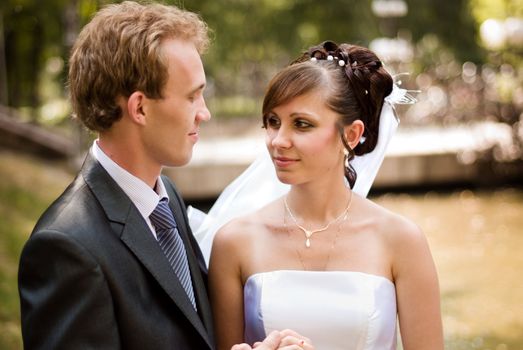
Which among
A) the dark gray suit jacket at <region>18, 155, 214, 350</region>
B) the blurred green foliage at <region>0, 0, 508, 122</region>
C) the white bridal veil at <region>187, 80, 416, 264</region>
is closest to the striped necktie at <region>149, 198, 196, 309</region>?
the dark gray suit jacket at <region>18, 155, 214, 350</region>

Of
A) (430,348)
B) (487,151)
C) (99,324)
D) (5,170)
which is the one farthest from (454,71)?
(99,324)

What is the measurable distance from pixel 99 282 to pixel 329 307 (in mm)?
1105

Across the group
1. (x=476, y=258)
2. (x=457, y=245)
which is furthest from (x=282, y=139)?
(x=457, y=245)

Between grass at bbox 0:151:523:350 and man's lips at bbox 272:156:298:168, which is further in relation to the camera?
grass at bbox 0:151:523:350

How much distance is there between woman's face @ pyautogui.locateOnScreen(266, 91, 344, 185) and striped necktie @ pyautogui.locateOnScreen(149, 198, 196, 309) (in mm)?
509

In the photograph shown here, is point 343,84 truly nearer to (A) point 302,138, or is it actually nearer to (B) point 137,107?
(A) point 302,138

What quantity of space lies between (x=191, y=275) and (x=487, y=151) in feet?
40.0

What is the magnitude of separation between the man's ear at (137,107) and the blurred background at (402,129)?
2720 mm

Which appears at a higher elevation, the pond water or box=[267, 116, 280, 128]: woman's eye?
box=[267, 116, 280, 128]: woman's eye

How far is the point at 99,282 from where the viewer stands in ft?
7.14

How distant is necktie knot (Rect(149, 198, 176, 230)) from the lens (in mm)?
2547

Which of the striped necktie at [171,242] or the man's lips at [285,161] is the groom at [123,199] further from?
the man's lips at [285,161]

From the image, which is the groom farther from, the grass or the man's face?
the grass

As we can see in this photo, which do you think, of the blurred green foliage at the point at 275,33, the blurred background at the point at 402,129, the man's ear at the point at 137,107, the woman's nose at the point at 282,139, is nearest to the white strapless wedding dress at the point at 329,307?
the woman's nose at the point at 282,139
